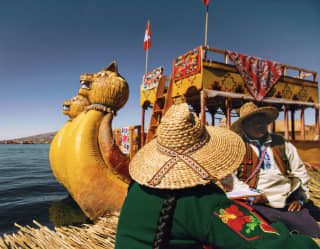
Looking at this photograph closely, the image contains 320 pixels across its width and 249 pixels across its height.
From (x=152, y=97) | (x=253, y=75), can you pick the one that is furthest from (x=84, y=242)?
(x=253, y=75)

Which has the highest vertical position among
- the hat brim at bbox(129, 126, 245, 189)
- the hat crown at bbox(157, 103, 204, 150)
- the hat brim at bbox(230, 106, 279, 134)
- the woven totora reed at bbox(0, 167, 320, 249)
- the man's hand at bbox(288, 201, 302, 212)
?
the hat brim at bbox(230, 106, 279, 134)

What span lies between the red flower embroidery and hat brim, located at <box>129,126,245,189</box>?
161mm

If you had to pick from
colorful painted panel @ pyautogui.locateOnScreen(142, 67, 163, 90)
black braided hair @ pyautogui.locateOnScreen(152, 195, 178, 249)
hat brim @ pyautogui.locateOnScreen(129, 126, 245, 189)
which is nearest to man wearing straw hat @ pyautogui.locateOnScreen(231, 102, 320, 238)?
hat brim @ pyautogui.locateOnScreen(129, 126, 245, 189)

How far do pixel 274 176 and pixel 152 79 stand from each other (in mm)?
7417

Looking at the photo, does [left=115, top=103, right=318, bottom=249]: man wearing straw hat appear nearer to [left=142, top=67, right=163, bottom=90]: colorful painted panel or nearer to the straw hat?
the straw hat

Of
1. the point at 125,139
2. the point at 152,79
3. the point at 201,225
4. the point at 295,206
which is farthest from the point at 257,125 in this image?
the point at 152,79

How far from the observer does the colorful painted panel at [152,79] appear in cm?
834

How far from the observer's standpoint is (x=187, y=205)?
941mm

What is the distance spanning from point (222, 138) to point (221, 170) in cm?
31

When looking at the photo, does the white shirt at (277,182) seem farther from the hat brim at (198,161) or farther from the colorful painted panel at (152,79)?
the colorful painted panel at (152,79)

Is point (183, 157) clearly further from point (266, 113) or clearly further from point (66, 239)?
point (66, 239)

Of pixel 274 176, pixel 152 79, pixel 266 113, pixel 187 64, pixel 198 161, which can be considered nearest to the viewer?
pixel 198 161

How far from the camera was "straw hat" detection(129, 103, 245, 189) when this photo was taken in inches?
40.9

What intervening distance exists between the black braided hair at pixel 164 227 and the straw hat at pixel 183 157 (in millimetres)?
105
